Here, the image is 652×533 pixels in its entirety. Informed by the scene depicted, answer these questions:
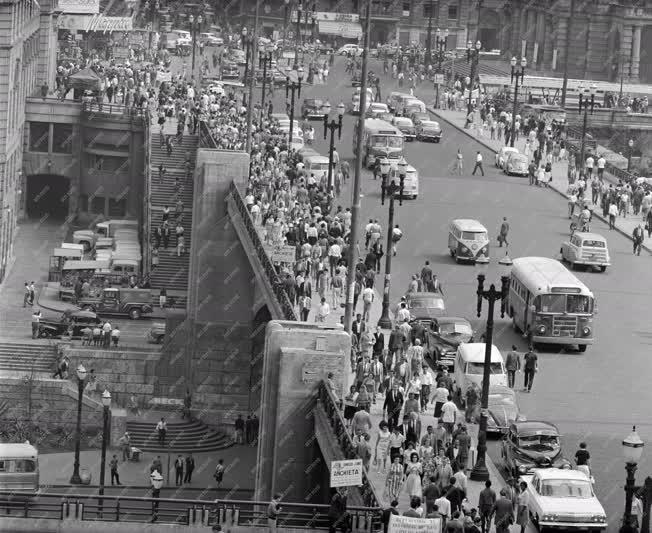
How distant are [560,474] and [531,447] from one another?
3889 millimetres

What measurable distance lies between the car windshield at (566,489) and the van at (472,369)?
30.3 feet

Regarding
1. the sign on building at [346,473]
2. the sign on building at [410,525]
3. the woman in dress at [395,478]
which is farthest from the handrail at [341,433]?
the sign on building at [410,525]

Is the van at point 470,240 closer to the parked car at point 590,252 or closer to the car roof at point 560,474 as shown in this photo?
the parked car at point 590,252

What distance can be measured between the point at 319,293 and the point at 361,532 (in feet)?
78.0

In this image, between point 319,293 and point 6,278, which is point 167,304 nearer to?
point 6,278

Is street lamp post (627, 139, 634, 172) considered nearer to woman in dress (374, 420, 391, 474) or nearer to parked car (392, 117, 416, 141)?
parked car (392, 117, 416, 141)

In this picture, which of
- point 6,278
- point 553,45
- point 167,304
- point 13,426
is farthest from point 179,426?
point 553,45

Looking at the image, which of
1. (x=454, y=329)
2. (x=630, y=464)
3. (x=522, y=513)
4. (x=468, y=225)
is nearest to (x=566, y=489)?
(x=522, y=513)

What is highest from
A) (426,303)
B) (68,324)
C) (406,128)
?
(406,128)

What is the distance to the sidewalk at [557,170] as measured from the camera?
85.1 meters

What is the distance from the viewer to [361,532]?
3991cm

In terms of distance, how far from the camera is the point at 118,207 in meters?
111

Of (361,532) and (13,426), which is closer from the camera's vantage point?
(361,532)

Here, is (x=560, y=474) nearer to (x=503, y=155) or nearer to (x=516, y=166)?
(x=516, y=166)
